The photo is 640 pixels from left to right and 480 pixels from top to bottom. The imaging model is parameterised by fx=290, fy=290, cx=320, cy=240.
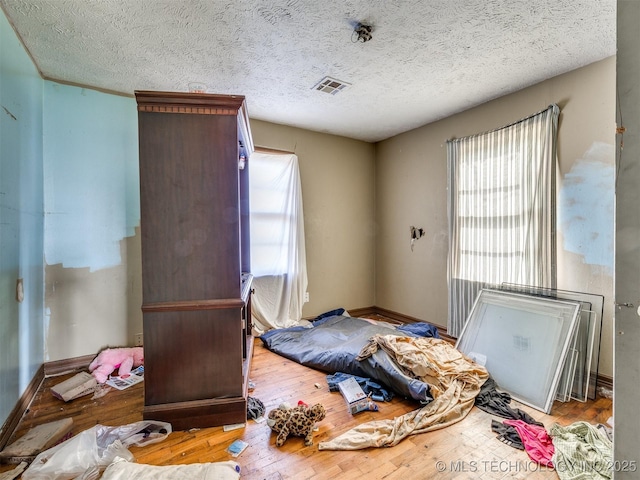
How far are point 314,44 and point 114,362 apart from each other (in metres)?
3.01

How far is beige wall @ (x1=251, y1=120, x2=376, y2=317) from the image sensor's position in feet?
12.5

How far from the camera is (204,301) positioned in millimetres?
1782

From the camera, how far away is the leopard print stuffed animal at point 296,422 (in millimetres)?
1671

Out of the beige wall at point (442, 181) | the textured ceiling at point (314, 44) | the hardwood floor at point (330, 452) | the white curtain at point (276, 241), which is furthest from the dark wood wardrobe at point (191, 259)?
the beige wall at point (442, 181)

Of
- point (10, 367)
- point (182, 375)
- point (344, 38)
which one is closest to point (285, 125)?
point (344, 38)

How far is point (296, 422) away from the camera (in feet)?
5.61

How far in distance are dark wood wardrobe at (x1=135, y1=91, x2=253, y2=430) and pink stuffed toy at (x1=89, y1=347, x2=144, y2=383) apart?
948mm

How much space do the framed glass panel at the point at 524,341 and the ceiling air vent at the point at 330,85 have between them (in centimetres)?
237

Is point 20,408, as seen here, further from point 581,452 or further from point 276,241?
point 581,452

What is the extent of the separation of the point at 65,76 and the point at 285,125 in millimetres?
2073

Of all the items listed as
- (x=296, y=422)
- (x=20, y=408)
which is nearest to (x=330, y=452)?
(x=296, y=422)

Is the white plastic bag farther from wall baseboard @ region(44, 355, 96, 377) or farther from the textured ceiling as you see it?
the textured ceiling

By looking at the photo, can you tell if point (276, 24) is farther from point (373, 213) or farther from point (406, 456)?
point (373, 213)

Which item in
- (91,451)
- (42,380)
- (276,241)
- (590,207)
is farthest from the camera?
(276,241)
